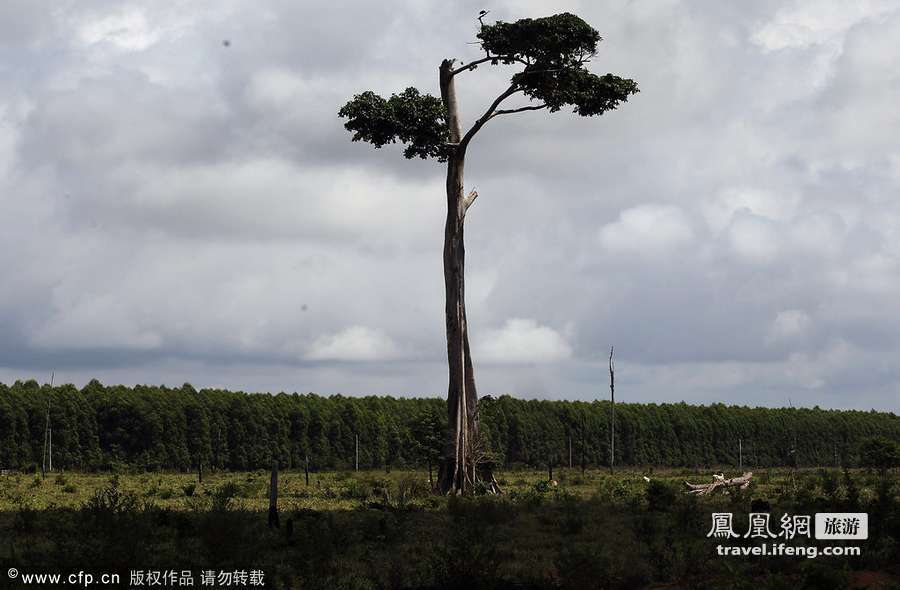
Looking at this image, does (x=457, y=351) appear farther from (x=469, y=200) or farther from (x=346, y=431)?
(x=346, y=431)

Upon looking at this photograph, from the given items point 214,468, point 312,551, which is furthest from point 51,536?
point 214,468

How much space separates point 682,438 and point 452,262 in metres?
52.3

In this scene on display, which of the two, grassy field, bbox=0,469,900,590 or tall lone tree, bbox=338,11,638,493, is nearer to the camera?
grassy field, bbox=0,469,900,590

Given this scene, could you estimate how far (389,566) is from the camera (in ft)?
58.7

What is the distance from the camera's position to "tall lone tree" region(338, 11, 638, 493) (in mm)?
31859

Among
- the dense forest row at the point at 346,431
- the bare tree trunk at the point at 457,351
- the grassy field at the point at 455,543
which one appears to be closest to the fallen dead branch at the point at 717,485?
the grassy field at the point at 455,543

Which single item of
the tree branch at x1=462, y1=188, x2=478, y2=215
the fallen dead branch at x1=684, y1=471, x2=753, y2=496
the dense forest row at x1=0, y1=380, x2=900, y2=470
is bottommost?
the fallen dead branch at x1=684, y1=471, x2=753, y2=496

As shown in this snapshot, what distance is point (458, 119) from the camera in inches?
1312

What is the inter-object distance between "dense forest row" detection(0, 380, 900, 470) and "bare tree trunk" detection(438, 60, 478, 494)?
1029cm

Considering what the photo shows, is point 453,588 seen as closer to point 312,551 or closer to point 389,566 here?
point 389,566

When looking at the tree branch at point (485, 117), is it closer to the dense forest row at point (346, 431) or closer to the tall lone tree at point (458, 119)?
the tall lone tree at point (458, 119)

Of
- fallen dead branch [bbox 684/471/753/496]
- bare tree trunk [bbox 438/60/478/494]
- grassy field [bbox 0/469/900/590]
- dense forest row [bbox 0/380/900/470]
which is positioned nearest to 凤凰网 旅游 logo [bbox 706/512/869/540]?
grassy field [bbox 0/469/900/590]

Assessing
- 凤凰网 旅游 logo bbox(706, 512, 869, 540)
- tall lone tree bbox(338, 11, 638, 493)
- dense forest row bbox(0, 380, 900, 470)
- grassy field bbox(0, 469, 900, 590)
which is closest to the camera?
grassy field bbox(0, 469, 900, 590)

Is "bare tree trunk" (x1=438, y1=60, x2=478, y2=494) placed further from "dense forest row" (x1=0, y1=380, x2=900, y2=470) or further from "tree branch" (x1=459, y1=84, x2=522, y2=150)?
"dense forest row" (x1=0, y1=380, x2=900, y2=470)
